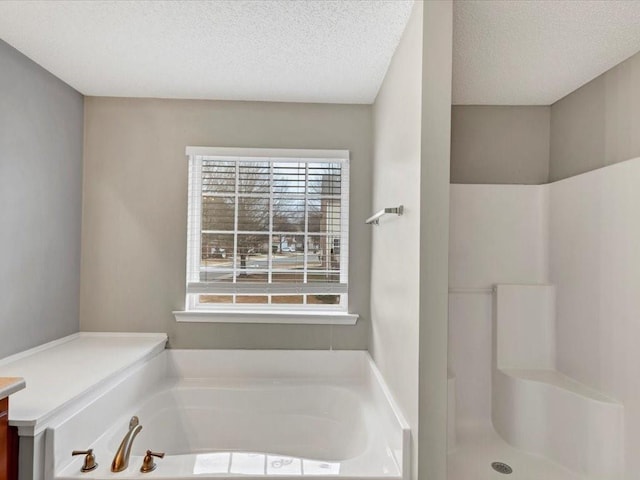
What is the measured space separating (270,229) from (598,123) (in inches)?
78.6

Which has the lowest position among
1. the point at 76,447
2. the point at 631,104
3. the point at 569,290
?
the point at 76,447

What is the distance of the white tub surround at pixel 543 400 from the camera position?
1.79 meters

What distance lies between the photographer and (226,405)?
7.77ft

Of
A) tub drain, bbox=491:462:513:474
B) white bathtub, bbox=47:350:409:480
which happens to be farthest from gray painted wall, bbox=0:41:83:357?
tub drain, bbox=491:462:513:474

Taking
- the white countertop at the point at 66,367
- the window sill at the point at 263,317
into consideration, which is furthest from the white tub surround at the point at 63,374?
the window sill at the point at 263,317

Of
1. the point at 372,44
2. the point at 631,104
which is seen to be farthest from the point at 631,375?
the point at 372,44

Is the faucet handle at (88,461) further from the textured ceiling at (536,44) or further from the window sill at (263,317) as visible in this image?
the textured ceiling at (536,44)

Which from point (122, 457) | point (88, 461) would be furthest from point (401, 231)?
point (88, 461)

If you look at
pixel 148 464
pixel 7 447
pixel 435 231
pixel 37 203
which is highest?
pixel 37 203

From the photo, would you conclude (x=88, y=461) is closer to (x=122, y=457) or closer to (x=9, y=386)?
(x=122, y=457)

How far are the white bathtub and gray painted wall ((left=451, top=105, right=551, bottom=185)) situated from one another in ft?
4.90

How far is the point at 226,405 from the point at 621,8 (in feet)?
9.00

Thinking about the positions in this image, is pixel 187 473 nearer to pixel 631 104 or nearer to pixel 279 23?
pixel 279 23

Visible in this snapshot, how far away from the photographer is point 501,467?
1936mm
